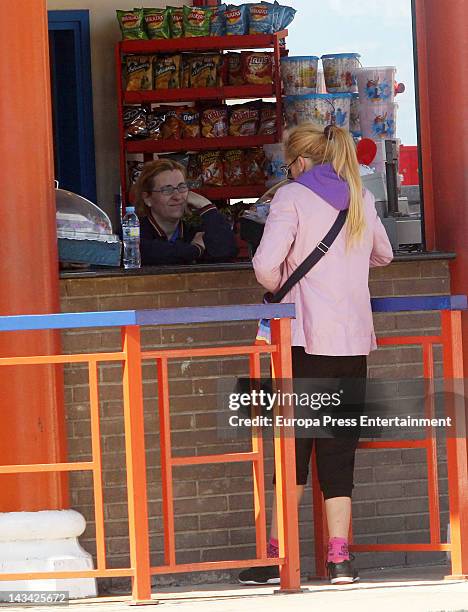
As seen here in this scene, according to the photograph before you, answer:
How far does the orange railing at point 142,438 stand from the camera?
448 cm

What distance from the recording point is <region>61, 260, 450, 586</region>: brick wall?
18.2 ft

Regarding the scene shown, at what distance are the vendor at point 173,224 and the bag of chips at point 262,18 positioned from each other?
1981mm

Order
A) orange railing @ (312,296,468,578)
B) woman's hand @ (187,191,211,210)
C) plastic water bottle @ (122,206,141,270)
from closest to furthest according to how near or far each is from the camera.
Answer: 1. orange railing @ (312,296,468,578)
2. plastic water bottle @ (122,206,141,270)
3. woman's hand @ (187,191,211,210)

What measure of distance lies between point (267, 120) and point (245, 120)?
142 millimetres

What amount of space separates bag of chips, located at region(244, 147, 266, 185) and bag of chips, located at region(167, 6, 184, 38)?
855 millimetres

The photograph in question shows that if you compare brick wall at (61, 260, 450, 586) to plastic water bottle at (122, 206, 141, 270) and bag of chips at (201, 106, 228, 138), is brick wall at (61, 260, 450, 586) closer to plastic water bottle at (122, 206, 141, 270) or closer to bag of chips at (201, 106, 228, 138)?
plastic water bottle at (122, 206, 141, 270)

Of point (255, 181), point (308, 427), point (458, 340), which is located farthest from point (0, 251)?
point (255, 181)

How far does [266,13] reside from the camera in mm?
8156

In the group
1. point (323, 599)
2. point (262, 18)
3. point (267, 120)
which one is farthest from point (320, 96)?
point (323, 599)

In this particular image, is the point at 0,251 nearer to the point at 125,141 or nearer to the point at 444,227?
the point at 444,227

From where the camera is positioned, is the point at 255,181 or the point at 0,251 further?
the point at 255,181

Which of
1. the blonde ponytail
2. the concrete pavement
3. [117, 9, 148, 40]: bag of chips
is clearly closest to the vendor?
the blonde ponytail

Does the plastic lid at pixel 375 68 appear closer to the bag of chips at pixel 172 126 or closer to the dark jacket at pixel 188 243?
the dark jacket at pixel 188 243

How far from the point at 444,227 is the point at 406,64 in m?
0.91
